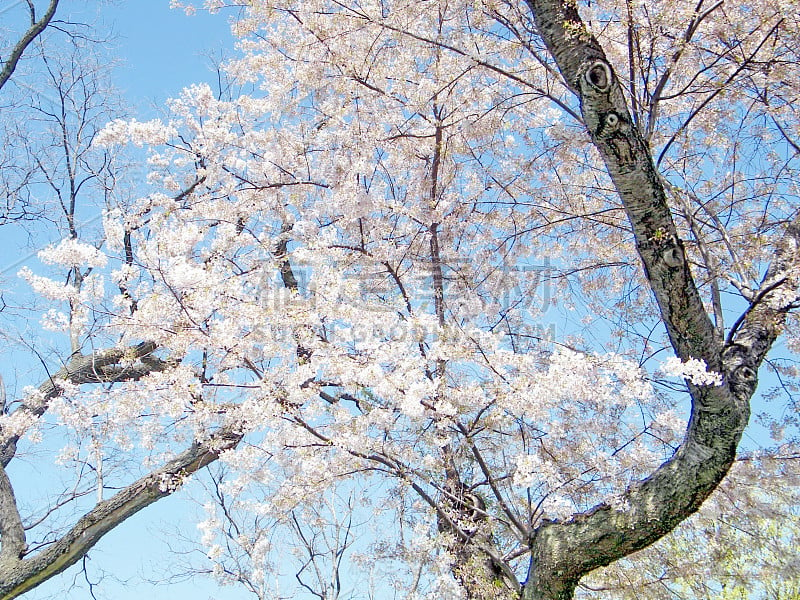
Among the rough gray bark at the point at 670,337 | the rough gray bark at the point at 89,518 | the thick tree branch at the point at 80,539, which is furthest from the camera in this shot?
the thick tree branch at the point at 80,539

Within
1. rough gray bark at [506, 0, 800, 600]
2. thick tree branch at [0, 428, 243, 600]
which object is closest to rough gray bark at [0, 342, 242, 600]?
thick tree branch at [0, 428, 243, 600]

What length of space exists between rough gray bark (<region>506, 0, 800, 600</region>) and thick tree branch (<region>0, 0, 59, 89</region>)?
5.39m

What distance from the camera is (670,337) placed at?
3.55 meters

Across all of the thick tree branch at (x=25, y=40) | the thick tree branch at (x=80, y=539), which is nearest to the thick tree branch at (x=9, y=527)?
the thick tree branch at (x=80, y=539)

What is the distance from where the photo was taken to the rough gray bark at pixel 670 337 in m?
3.26

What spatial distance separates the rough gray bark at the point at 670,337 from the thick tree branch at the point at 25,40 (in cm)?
539

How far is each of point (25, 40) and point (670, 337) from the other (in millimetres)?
6548

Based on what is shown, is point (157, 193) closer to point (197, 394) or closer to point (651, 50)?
point (197, 394)

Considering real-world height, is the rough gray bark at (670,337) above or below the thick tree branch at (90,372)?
below

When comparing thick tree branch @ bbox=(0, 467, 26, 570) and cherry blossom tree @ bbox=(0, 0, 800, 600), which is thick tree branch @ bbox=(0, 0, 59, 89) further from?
thick tree branch @ bbox=(0, 467, 26, 570)

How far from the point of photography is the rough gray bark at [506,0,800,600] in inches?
128

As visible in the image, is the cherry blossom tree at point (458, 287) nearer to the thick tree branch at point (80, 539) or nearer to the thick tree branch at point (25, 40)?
the thick tree branch at point (80, 539)

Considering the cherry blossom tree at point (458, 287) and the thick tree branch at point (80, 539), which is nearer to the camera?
the cherry blossom tree at point (458, 287)

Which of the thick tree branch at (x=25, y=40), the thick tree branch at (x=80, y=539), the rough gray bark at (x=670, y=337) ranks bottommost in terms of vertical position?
the rough gray bark at (x=670, y=337)
